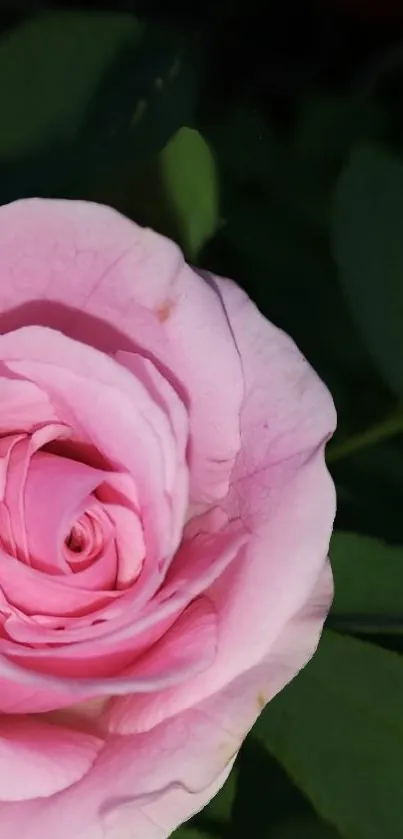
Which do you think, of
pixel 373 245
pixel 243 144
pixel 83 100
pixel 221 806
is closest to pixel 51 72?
pixel 83 100

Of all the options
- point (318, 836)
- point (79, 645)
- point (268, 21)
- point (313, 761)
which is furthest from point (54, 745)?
point (268, 21)

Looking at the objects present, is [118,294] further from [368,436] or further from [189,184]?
[368,436]

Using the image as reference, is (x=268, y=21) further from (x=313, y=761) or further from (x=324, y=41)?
(x=313, y=761)

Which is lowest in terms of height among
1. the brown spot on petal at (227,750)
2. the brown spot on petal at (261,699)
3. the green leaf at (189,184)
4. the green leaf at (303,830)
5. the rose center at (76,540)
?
the green leaf at (303,830)

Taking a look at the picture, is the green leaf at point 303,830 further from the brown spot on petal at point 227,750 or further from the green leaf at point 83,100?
the green leaf at point 83,100

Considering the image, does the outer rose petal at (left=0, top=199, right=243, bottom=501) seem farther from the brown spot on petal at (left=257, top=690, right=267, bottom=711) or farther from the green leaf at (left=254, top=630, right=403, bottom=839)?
the green leaf at (left=254, top=630, right=403, bottom=839)

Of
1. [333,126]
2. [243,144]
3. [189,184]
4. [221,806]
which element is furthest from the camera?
[333,126]

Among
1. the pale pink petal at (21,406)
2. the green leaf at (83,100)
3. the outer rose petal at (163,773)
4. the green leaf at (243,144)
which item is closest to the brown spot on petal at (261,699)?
the outer rose petal at (163,773)
